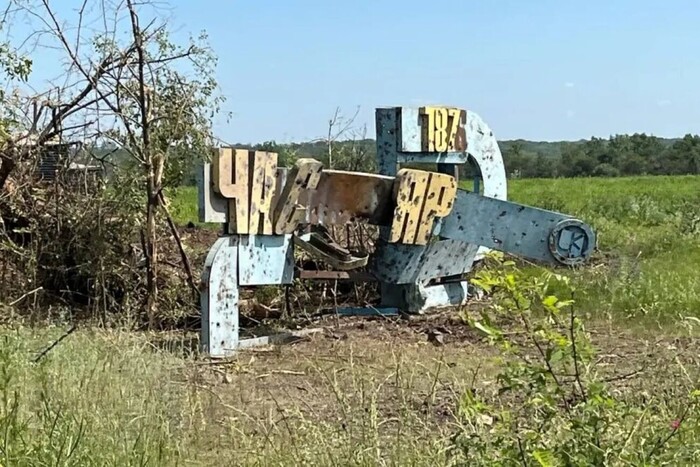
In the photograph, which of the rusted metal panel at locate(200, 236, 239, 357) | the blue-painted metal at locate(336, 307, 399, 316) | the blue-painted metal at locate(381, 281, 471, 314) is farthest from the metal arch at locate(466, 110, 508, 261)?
the rusted metal panel at locate(200, 236, 239, 357)

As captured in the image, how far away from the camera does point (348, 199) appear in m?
7.74

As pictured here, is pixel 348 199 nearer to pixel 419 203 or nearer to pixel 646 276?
pixel 419 203

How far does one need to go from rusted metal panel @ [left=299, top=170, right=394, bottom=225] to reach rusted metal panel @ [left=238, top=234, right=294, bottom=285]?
32cm

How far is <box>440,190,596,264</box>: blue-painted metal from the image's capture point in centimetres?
842

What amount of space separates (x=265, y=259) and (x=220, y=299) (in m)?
0.51

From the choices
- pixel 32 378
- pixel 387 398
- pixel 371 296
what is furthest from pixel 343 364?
pixel 371 296

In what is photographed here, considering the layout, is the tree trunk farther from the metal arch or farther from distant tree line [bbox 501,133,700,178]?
distant tree line [bbox 501,133,700,178]

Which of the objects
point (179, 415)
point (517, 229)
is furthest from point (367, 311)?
point (179, 415)

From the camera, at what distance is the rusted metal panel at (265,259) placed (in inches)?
283

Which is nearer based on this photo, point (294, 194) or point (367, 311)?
point (294, 194)

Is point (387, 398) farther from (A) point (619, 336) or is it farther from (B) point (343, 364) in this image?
(A) point (619, 336)

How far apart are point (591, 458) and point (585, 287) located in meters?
6.13

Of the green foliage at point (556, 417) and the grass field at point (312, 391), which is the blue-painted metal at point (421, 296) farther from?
the green foliage at point (556, 417)

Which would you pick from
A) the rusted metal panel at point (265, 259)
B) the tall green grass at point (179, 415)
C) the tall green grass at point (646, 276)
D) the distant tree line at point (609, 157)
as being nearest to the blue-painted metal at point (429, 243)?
the rusted metal panel at point (265, 259)
